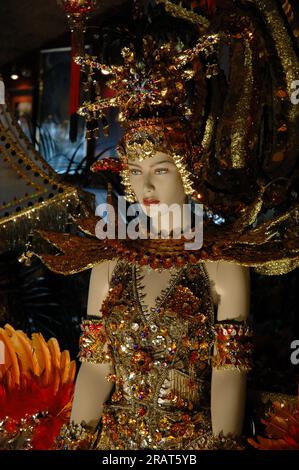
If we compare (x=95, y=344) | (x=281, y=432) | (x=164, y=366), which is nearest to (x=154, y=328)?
(x=164, y=366)

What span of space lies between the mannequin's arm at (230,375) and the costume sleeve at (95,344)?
13.8 inches

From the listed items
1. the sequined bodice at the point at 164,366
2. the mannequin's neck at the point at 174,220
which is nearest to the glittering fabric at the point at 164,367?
the sequined bodice at the point at 164,366

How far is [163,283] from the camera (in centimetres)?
225

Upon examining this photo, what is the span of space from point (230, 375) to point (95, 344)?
0.44m

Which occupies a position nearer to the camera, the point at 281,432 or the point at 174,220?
the point at 281,432

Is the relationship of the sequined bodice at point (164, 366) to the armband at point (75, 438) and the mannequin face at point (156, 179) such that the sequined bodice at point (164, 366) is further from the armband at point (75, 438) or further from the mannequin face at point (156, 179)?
the mannequin face at point (156, 179)

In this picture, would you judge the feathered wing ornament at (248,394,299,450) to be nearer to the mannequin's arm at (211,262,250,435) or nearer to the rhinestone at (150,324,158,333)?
the mannequin's arm at (211,262,250,435)

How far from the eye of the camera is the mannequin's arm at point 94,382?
223 centimetres

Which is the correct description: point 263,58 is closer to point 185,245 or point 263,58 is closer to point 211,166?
point 211,166

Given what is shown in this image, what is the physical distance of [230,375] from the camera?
2.11 m

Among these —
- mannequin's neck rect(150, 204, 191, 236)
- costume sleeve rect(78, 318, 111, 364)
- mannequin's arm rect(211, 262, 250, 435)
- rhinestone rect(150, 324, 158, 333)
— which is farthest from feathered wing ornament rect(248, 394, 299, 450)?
mannequin's neck rect(150, 204, 191, 236)

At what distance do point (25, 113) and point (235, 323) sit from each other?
2.13 m

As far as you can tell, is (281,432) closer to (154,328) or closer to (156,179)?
(154,328)

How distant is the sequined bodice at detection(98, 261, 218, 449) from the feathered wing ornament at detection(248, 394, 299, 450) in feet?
0.58
